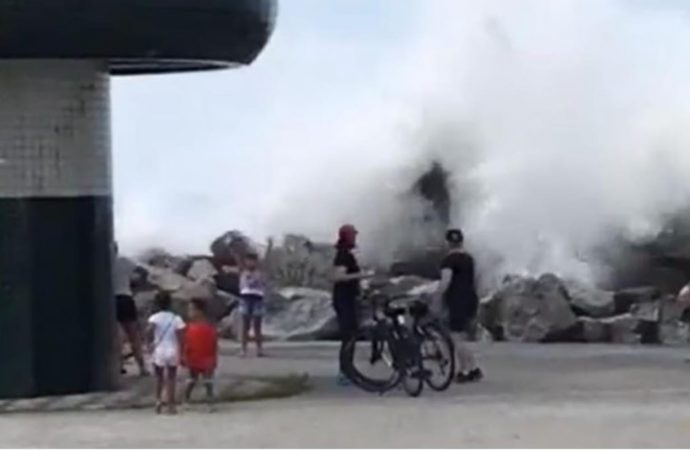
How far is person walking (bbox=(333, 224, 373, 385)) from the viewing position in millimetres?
26266

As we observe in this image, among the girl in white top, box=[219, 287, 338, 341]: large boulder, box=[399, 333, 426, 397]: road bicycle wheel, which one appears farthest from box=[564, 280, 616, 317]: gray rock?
the girl in white top

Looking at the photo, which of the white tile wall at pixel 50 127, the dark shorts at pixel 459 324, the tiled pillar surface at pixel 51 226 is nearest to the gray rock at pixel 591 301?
the dark shorts at pixel 459 324

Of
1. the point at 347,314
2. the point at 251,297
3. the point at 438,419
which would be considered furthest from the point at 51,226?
the point at 251,297

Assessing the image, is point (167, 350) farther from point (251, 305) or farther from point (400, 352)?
point (251, 305)

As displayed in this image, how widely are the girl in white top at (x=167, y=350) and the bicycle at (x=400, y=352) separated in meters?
Answer: 2.25

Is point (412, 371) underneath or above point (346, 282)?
underneath

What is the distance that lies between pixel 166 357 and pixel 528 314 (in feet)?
35.8

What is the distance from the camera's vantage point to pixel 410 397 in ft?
80.8

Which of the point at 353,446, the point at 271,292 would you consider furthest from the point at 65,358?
the point at 271,292

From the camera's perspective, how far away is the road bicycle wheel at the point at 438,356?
2520 centimetres

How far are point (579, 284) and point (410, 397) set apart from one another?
593 inches

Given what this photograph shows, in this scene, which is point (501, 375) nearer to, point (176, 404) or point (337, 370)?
point (337, 370)

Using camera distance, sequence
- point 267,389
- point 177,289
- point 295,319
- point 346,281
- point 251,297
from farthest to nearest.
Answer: point 295,319
point 177,289
point 251,297
point 346,281
point 267,389

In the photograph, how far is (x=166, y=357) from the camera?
2323 cm
